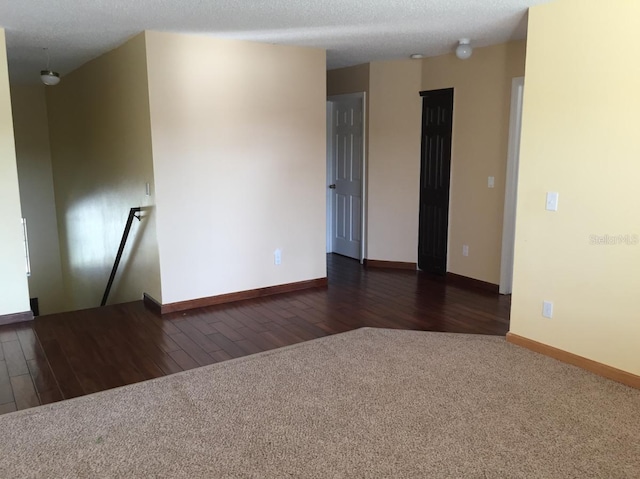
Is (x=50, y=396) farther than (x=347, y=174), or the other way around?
(x=347, y=174)

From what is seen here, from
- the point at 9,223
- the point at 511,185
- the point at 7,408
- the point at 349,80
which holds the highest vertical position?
the point at 349,80

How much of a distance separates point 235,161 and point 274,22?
1.31 meters

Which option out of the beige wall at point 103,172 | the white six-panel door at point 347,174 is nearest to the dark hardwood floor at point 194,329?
the beige wall at point 103,172

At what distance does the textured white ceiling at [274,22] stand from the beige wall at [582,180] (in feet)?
1.46

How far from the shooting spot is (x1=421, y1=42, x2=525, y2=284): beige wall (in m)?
4.91

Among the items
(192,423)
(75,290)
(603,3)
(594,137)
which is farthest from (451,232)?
(75,290)

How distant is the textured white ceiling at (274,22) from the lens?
3400 mm

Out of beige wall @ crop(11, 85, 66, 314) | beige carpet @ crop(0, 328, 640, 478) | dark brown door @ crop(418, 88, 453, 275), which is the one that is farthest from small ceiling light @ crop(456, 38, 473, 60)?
beige wall @ crop(11, 85, 66, 314)

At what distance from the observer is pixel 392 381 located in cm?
315

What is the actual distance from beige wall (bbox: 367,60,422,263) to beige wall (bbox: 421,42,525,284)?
271 mm

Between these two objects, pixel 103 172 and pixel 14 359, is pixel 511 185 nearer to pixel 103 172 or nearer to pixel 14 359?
pixel 103 172

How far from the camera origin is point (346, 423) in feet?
8.80

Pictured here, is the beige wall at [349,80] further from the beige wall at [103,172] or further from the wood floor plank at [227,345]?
the wood floor plank at [227,345]

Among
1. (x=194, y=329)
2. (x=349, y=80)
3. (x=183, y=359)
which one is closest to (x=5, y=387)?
(x=183, y=359)
